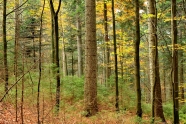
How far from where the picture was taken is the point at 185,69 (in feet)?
75.6

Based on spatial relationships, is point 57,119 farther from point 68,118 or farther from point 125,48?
point 125,48

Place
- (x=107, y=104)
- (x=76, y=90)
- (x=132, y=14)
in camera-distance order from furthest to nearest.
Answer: (x=132, y=14)
(x=76, y=90)
(x=107, y=104)

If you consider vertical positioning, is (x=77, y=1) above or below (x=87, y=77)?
above

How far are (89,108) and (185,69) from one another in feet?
60.0

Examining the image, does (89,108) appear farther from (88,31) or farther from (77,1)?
(77,1)

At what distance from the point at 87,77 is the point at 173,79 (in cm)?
282

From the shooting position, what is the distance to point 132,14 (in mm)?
12844

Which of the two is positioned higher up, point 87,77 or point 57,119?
point 87,77

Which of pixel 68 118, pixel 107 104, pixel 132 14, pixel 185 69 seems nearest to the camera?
pixel 68 118

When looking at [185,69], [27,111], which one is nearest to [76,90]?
[27,111]

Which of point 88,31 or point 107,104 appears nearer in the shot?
point 88,31

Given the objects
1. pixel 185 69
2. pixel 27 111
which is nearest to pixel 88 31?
pixel 27 111

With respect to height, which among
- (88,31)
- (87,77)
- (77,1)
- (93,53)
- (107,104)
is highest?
(77,1)

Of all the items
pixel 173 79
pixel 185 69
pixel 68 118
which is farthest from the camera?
pixel 185 69
